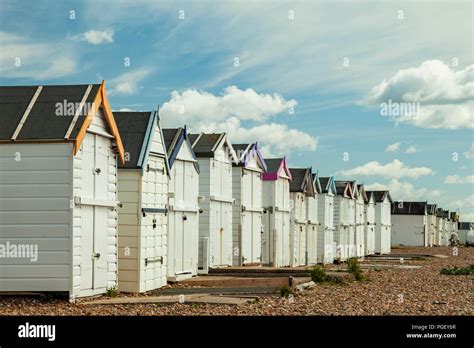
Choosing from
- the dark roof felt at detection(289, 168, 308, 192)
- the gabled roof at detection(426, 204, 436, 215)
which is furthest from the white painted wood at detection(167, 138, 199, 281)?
the gabled roof at detection(426, 204, 436, 215)

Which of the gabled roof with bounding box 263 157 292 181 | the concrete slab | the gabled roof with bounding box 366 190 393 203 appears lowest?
the concrete slab

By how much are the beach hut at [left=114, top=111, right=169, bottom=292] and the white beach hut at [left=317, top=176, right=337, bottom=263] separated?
23.3 metres

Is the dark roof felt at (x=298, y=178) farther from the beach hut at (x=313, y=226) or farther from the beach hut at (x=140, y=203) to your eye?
the beach hut at (x=140, y=203)

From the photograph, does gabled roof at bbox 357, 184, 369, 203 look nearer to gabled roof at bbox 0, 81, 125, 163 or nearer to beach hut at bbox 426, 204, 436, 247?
gabled roof at bbox 0, 81, 125, 163

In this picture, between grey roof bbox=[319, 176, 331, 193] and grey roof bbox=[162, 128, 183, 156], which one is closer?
grey roof bbox=[162, 128, 183, 156]

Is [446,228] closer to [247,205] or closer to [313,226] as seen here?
[313,226]

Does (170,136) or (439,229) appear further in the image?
(439,229)

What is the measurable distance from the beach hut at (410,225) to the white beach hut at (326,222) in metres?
48.6

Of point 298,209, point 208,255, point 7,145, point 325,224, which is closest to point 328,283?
point 208,255

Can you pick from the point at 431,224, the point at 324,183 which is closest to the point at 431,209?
the point at 431,224

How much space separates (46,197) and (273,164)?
20782 millimetres

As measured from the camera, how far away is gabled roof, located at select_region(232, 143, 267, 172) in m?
31.8

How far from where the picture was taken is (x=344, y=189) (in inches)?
1978
